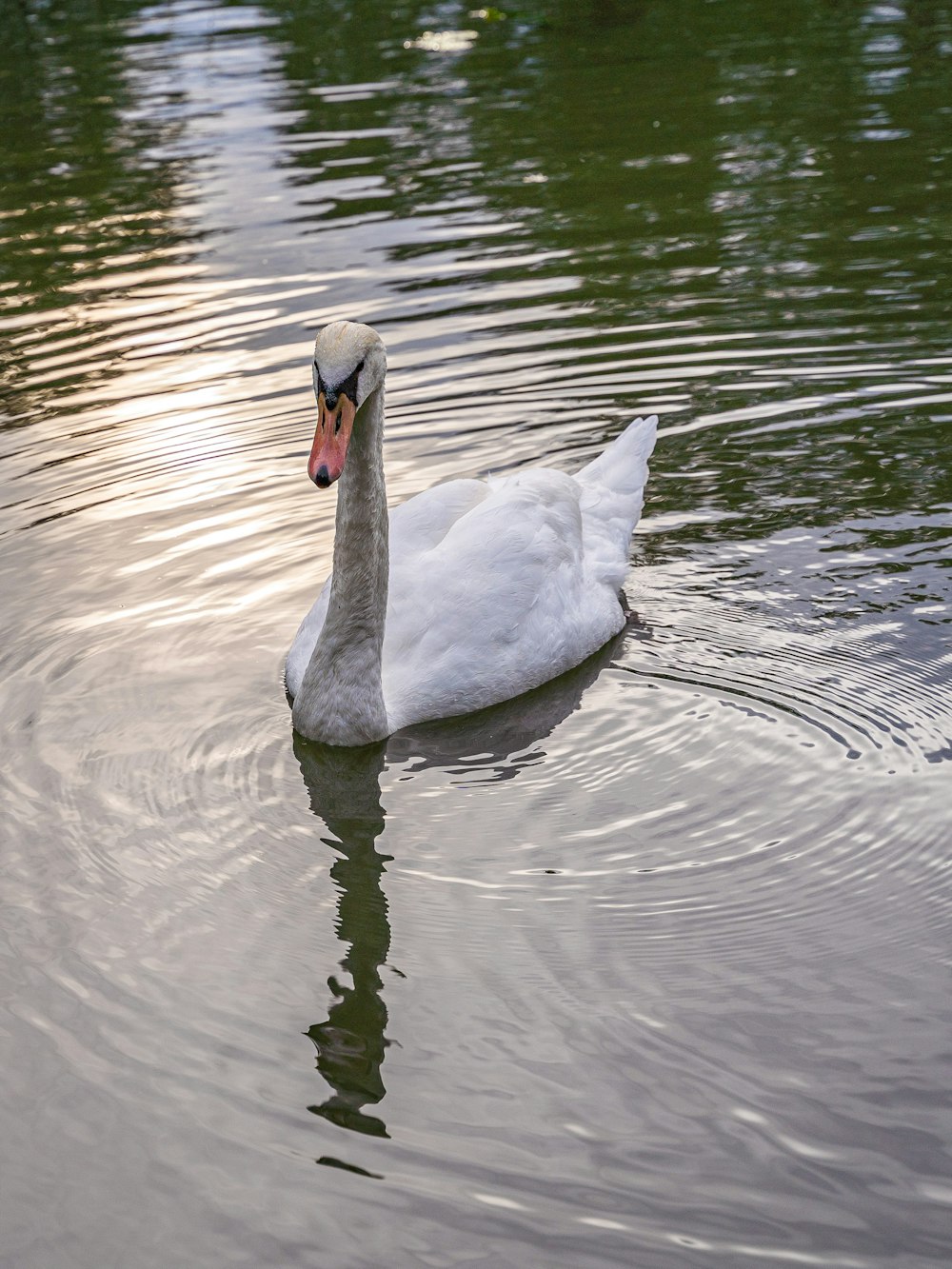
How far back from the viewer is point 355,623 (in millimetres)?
6785

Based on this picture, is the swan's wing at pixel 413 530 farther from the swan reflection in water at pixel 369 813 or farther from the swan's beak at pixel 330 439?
the swan's beak at pixel 330 439

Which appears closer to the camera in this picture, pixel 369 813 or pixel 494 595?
pixel 369 813

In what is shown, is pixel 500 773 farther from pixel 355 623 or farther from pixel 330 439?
pixel 330 439

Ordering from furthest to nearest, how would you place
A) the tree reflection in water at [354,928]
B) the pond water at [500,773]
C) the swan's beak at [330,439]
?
the swan's beak at [330,439] < the tree reflection in water at [354,928] < the pond water at [500,773]

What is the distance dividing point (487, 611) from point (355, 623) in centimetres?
68

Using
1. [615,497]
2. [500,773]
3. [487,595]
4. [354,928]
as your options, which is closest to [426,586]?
[487,595]

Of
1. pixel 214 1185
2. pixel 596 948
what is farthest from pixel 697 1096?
pixel 214 1185

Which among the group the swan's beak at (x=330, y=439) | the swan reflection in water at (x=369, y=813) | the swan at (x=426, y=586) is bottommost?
the swan reflection in water at (x=369, y=813)

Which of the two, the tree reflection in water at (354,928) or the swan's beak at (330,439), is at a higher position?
the swan's beak at (330,439)

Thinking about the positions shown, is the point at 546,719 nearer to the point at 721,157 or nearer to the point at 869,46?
the point at 721,157

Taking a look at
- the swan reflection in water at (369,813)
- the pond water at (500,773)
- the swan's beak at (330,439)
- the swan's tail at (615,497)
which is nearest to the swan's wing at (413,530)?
the pond water at (500,773)

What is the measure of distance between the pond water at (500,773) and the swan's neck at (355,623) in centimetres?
20

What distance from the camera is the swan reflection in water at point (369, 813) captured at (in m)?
4.94

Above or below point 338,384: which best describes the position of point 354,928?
below
